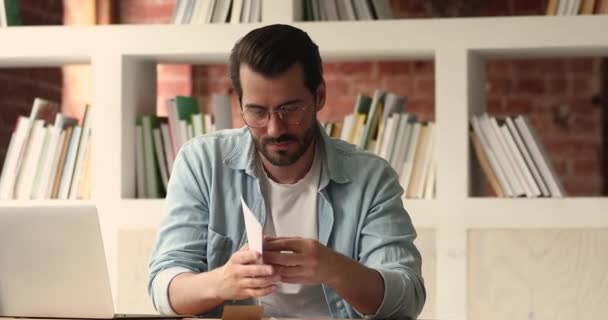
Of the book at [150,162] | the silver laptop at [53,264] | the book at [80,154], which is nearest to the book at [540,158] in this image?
the book at [150,162]

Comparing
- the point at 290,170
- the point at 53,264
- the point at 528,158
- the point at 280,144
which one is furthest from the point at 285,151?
the point at 528,158

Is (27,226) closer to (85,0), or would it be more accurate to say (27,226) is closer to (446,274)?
(446,274)

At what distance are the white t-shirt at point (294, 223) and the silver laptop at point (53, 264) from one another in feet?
1.15

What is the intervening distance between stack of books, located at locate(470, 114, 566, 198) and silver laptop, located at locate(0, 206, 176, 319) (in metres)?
1.44

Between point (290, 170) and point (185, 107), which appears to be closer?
point (290, 170)

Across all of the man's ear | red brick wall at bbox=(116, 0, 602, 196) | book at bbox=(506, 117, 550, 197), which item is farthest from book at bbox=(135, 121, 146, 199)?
red brick wall at bbox=(116, 0, 602, 196)

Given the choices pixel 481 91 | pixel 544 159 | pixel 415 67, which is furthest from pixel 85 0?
pixel 544 159

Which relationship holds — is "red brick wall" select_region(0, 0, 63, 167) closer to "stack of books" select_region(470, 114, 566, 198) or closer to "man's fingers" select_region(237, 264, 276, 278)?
"stack of books" select_region(470, 114, 566, 198)

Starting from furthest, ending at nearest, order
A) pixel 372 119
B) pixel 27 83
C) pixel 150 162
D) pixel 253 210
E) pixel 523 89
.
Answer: pixel 523 89 < pixel 27 83 < pixel 150 162 < pixel 372 119 < pixel 253 210

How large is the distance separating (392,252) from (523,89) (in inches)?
123

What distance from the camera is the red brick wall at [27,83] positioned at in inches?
150

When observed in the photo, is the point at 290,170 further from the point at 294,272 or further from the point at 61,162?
the point at 61,162

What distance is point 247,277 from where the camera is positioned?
191cm

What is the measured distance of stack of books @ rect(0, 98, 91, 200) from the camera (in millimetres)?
3299
